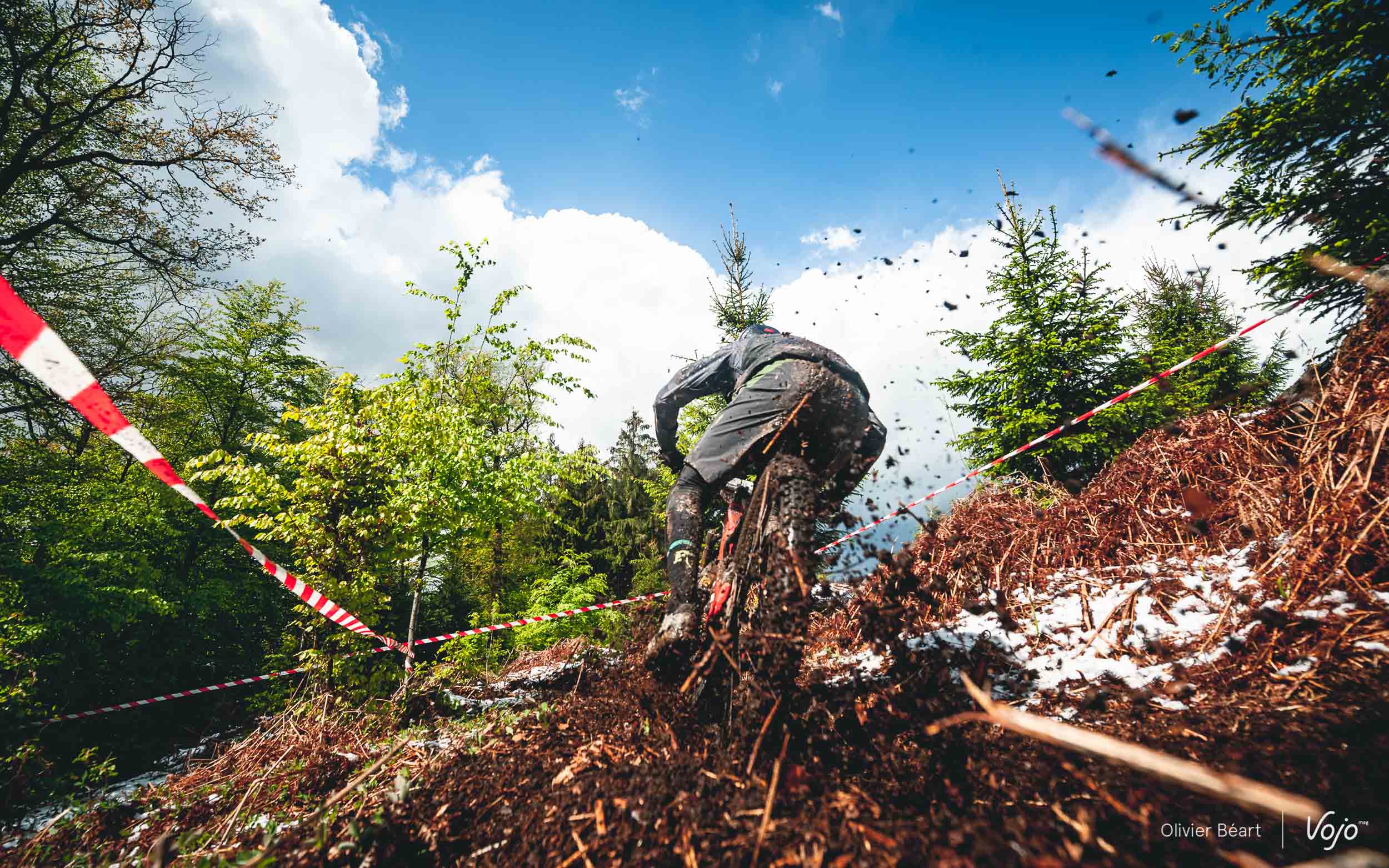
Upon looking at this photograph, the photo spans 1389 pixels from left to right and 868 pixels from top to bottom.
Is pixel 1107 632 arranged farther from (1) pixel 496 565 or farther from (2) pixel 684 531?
(1) pixel 496 565

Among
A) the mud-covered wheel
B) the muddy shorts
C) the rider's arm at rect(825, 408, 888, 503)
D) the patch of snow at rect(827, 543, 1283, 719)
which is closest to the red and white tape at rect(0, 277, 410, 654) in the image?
the muddy shorts

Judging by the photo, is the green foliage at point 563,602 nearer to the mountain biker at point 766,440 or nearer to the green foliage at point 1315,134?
the mountain biker at point 766,440

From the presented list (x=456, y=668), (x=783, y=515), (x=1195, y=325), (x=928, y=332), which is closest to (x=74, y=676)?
(x=456, y=668)

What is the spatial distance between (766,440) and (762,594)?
802 millimetres

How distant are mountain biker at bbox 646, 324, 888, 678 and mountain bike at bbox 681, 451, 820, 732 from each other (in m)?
0.14

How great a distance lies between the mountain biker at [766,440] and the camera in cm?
240

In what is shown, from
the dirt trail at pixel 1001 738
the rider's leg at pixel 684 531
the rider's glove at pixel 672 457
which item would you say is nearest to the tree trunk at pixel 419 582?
the dirt trail at pixel 1001 738

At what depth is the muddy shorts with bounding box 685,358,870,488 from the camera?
2445 millimetres

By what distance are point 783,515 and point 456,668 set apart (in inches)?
176

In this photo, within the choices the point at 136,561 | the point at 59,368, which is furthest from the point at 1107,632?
the point at 136,561

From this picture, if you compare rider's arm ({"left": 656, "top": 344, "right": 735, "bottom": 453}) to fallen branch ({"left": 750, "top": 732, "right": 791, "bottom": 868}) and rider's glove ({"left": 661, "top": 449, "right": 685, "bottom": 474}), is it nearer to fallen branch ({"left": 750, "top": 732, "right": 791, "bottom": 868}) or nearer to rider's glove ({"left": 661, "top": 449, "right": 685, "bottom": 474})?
rider's glove ({"left": 661, "top": 449, "right": 685, "bottom": 474})

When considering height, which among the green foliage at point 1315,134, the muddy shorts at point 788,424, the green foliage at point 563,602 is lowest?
the green foliage at point 563,602

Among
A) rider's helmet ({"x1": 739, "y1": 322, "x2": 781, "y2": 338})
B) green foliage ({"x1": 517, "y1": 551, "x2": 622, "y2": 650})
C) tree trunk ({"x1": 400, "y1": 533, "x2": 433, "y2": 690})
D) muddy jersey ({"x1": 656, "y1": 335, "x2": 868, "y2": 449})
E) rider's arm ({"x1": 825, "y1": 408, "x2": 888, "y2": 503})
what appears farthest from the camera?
green foliage ({"x1": 517, "y1": 551, "x2": 622, "y2": 650})

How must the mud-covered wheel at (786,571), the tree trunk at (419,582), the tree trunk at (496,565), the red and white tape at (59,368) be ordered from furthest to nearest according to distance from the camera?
the tree trunk at (496,565) → the tree trunk at (419,582) → the red and white tape at (59,368) → the mud-covered wheel at (786,571)
